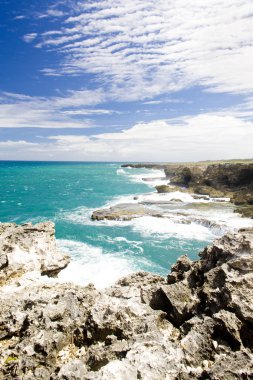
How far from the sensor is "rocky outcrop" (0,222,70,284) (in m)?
20.8

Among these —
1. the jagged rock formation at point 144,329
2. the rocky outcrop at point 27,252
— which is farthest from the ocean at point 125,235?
the jagged rock formation at point 144,329

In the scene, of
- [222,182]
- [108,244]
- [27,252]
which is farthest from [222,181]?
[27,252]

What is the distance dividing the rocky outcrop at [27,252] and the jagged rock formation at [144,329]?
146 inches

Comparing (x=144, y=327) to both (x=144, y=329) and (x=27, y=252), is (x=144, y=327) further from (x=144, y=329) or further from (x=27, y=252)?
(x=27, y=252)

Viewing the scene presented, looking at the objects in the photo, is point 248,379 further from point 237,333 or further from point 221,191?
point 221,191

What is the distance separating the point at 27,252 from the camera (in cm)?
2258

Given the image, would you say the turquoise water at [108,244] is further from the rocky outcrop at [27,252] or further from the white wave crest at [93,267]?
the rocky outcrop at [27,252]

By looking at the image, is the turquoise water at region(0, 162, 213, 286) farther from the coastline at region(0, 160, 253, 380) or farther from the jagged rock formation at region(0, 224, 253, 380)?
the jagged rock formation at region(0, 224, 253, 380)

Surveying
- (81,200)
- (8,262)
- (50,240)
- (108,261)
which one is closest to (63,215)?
(81,200)

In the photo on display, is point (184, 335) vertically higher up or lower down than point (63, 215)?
higher up

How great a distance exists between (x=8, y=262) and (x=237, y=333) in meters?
15.7

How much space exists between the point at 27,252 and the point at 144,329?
13339 millimetres

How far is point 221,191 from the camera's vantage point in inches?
3302

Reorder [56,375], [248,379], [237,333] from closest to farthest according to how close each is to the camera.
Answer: [248,379]
[56,375]
[237,333]
